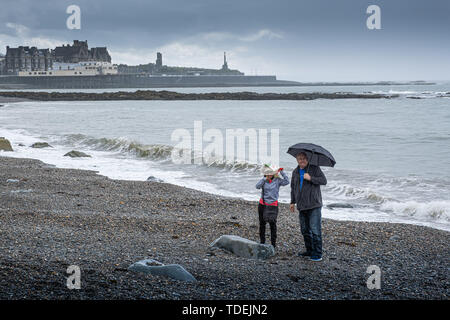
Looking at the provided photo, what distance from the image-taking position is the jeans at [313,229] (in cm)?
700

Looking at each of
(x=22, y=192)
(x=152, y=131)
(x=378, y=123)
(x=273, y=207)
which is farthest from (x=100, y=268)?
(x=378, y=123)

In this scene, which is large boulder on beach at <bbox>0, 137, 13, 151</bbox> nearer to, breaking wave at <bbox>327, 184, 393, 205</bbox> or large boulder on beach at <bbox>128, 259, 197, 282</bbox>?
breaking wave at <bbox>327, 184, 393, 205</bbox>

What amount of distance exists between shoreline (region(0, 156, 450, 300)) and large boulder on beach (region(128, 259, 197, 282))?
5.0 inches

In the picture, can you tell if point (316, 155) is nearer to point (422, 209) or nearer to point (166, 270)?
point (166, 270)

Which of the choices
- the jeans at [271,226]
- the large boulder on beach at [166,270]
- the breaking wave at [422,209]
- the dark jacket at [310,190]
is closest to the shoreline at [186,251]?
the large boulder on beach at [166,270]

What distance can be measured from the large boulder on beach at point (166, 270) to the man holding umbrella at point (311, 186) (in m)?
2.07

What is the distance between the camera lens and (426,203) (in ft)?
39.0

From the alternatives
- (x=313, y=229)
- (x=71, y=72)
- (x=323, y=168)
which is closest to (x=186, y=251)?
(x=313, y=229)

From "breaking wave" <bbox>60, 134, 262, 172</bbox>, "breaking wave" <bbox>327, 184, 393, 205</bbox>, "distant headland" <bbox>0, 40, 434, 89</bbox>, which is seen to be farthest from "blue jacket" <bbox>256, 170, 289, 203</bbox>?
"distant headland" <bbox>0, 40, 434, 89</bbox>
